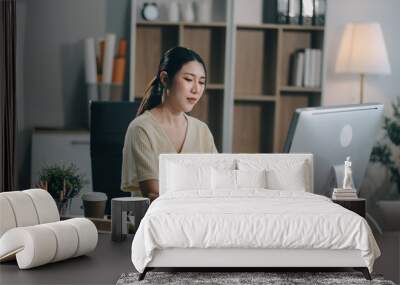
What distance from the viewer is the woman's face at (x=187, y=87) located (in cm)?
652

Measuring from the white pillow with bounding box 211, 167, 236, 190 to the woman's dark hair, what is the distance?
1.12 metres

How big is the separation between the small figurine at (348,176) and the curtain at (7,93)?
8.26 feet

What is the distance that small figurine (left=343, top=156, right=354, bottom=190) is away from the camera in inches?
209

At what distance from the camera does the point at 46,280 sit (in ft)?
15.2

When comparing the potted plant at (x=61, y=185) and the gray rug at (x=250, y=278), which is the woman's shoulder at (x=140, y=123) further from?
the gray rug at (x=250, y=278)

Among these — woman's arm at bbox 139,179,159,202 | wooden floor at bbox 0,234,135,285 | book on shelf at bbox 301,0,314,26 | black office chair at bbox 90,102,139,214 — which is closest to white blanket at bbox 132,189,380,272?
wooden floor at bbox 0,234,135,285

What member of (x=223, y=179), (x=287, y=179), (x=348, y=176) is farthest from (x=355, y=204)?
(x=223, y=179)

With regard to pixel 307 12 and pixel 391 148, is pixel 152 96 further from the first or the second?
pixel 391 148

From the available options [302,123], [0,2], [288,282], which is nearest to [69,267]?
[288,282]

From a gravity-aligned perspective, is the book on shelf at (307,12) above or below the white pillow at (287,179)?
above

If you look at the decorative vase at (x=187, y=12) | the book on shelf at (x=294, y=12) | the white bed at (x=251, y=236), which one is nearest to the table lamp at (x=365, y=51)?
the book on shelf at (x=294, y=12)

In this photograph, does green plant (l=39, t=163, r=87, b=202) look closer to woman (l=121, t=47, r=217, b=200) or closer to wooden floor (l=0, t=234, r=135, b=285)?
woman (l=121, t=47, r=217, b=200)

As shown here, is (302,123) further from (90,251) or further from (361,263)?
(90,251)

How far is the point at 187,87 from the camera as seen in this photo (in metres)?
6.59
